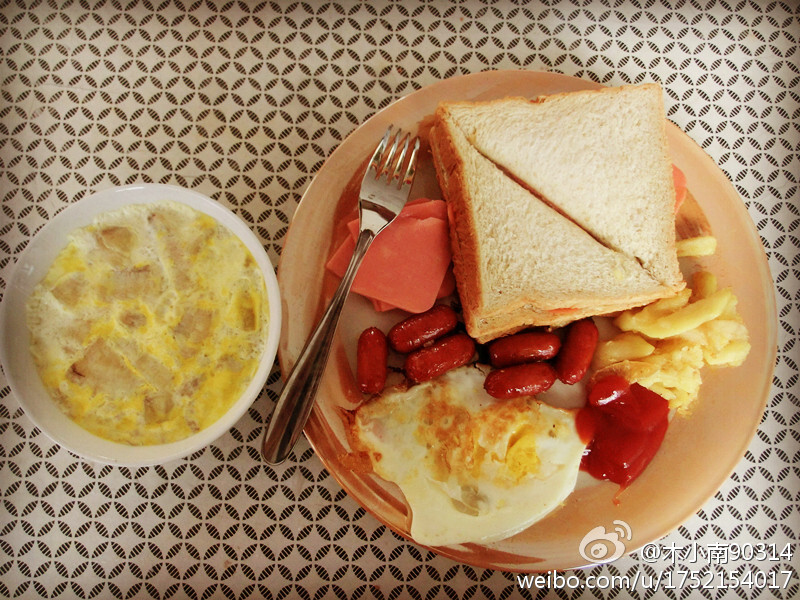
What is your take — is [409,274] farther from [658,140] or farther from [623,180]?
[658,140]

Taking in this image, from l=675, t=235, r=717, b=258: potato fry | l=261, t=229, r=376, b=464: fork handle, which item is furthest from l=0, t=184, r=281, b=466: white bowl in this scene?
l=675, t=235, r=717, b=258: potato fry

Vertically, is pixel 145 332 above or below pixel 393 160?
below

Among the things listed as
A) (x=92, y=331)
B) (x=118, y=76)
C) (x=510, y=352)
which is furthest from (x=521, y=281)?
(x=118, y=76)

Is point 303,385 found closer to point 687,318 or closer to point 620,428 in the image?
point 620,428

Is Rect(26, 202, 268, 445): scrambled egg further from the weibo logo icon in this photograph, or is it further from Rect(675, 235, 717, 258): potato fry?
Rect(675, 235, 717, 258): potato fry

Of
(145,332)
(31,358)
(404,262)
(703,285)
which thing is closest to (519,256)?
(404,262)

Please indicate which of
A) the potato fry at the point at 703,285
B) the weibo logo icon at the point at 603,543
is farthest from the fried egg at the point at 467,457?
the potato fry at the point at 703,285

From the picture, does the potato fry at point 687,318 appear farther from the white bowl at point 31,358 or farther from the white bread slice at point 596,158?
the white bowl at point 31,358
